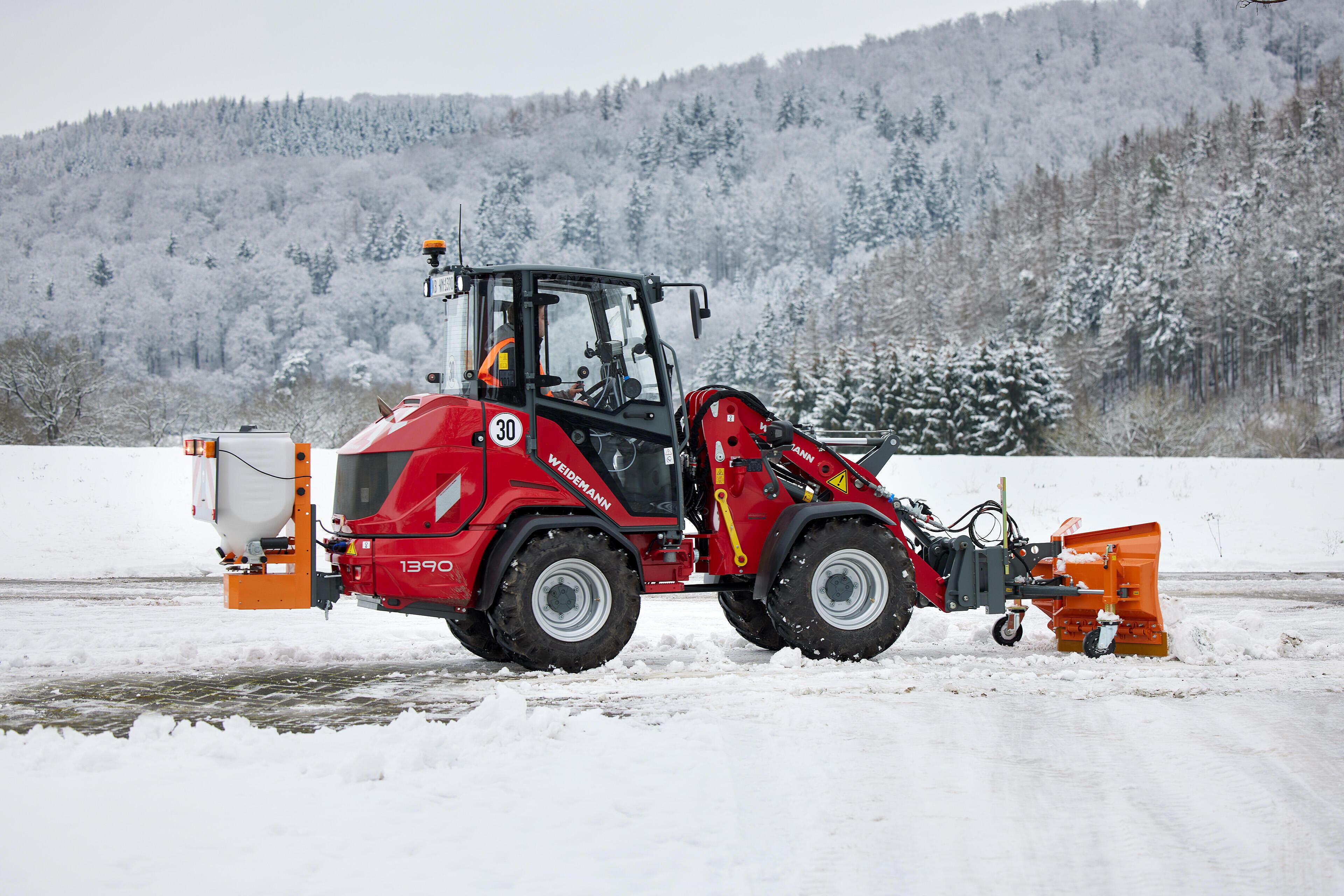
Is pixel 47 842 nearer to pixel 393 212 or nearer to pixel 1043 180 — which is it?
pixel 1043 180

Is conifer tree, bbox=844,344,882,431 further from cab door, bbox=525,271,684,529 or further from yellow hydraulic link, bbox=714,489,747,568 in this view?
cab door, bbox=525,271,684,529

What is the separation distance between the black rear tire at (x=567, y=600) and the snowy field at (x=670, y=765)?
Result: 0.18 metres

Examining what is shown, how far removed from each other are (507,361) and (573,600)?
1552 mm

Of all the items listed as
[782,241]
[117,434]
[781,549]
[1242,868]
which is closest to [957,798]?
[1242,868]

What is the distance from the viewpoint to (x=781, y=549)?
7.21m

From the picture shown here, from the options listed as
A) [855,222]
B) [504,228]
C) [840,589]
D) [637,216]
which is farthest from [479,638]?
[637,216]

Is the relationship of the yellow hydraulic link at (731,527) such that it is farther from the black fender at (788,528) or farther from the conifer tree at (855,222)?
the conifer tree at (855,222)

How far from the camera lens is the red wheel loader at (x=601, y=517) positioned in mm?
6668

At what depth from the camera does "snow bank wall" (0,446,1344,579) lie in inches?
633

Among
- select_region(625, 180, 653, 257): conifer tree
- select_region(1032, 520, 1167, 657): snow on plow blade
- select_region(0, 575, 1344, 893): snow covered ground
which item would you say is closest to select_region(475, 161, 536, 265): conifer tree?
select_region(625, 180, 653, 257): conifer tree

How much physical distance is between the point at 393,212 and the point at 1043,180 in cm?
11178

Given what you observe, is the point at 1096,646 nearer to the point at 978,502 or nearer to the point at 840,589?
the point at 840,589

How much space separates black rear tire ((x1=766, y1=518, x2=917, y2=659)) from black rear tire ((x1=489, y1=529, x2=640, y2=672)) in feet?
3.37

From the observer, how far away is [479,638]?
304 inches
